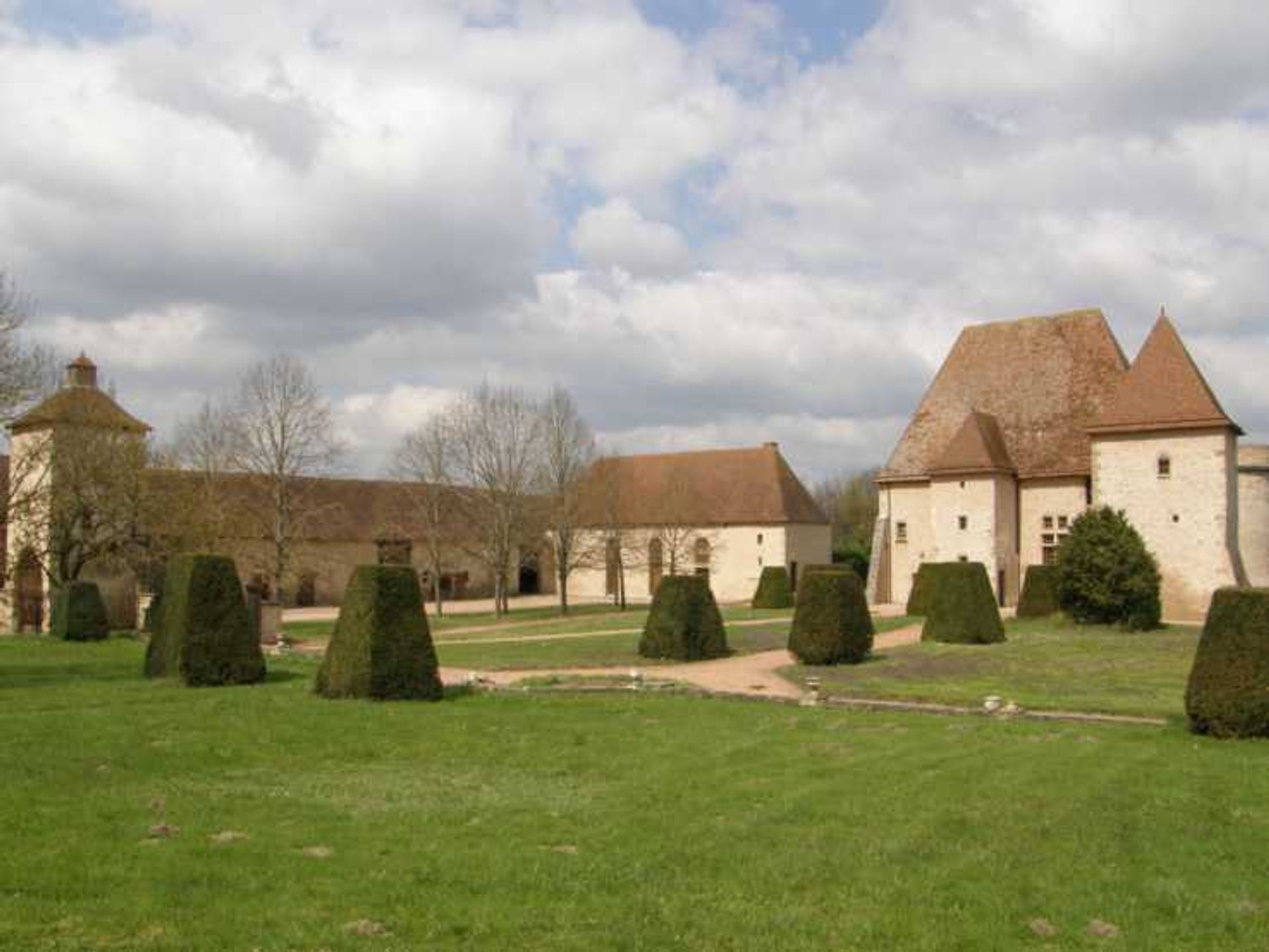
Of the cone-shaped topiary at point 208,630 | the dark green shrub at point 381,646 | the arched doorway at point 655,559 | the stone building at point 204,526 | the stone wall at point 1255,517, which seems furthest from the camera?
the arched doorway at point 655,559

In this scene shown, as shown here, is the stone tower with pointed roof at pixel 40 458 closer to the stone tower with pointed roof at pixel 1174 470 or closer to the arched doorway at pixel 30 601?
the arched doorway at pixel 30 601

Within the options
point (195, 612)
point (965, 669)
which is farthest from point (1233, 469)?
point (195, 612)

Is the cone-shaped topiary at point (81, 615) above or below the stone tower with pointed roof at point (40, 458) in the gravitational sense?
below

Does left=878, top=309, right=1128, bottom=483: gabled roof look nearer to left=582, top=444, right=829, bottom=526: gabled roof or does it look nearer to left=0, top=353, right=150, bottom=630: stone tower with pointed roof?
left=582, top=444, right=829, bottom=526: gabled roof

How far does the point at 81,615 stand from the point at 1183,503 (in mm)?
29339

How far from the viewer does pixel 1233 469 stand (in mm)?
30609

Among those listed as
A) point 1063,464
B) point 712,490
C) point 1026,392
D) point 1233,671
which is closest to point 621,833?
point 1233,671

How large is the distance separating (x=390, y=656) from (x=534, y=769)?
5190mm

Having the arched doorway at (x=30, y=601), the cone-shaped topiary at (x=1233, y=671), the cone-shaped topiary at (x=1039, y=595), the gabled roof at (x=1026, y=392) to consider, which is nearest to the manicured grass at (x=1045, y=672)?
the cone-shaped topiary at (x=1233, y=671)

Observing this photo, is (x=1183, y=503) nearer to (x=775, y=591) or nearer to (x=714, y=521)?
(x=775, y=591)

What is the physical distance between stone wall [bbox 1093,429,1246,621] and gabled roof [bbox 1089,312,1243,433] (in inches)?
13.1

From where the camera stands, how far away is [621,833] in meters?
7.55

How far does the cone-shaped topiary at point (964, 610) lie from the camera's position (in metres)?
23.3

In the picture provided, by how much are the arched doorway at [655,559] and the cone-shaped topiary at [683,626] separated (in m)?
24.4
